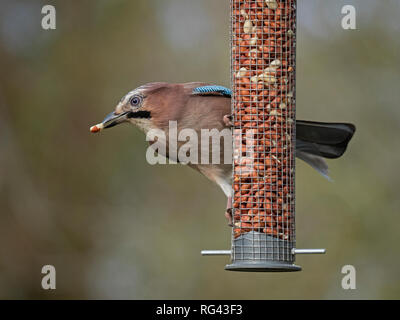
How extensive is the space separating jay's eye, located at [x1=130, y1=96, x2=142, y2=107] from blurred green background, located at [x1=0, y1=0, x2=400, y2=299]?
451cm

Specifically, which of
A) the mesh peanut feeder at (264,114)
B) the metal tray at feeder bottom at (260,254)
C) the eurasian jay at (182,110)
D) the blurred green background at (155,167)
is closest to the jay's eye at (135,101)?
the eurasian jay at (182,110)

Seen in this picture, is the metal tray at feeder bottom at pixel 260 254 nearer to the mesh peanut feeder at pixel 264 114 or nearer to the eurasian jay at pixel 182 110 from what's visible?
the mesh peanut feeder at pixel 264 114

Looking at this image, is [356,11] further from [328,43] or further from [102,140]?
[102,140]

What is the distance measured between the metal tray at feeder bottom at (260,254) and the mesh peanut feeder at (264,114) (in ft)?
0.23

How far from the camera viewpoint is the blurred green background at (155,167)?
13.2 metres

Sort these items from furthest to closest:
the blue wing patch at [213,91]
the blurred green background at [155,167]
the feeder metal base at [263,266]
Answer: the blurred green background at [155,167]
the blue wing patch at [213,91]
the feeder metal base at [263,266]

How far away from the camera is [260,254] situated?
8109mm

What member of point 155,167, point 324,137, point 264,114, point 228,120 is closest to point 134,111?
point 228,120

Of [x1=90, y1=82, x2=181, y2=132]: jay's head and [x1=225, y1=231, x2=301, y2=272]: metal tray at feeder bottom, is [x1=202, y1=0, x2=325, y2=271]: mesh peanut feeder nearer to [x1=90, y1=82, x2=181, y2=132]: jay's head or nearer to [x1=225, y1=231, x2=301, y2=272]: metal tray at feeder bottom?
[x1=225, y1=231, x2=301, y2=272]: metal tray at feeder bottom

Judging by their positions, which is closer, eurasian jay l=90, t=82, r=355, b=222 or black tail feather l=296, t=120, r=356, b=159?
Result: eurasian jay l=90, t=82, r=355, b=222

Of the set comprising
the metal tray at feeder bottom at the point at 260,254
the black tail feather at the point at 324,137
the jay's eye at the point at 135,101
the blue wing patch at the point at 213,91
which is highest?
the blue wing patch at the point at 213,91

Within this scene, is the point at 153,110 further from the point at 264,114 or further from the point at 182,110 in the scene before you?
the point at 264,114

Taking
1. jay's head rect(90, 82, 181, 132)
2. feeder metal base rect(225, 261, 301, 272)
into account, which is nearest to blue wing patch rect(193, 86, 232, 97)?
jay's head rect(90, 82, 181, 132)

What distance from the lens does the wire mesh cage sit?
834cm
